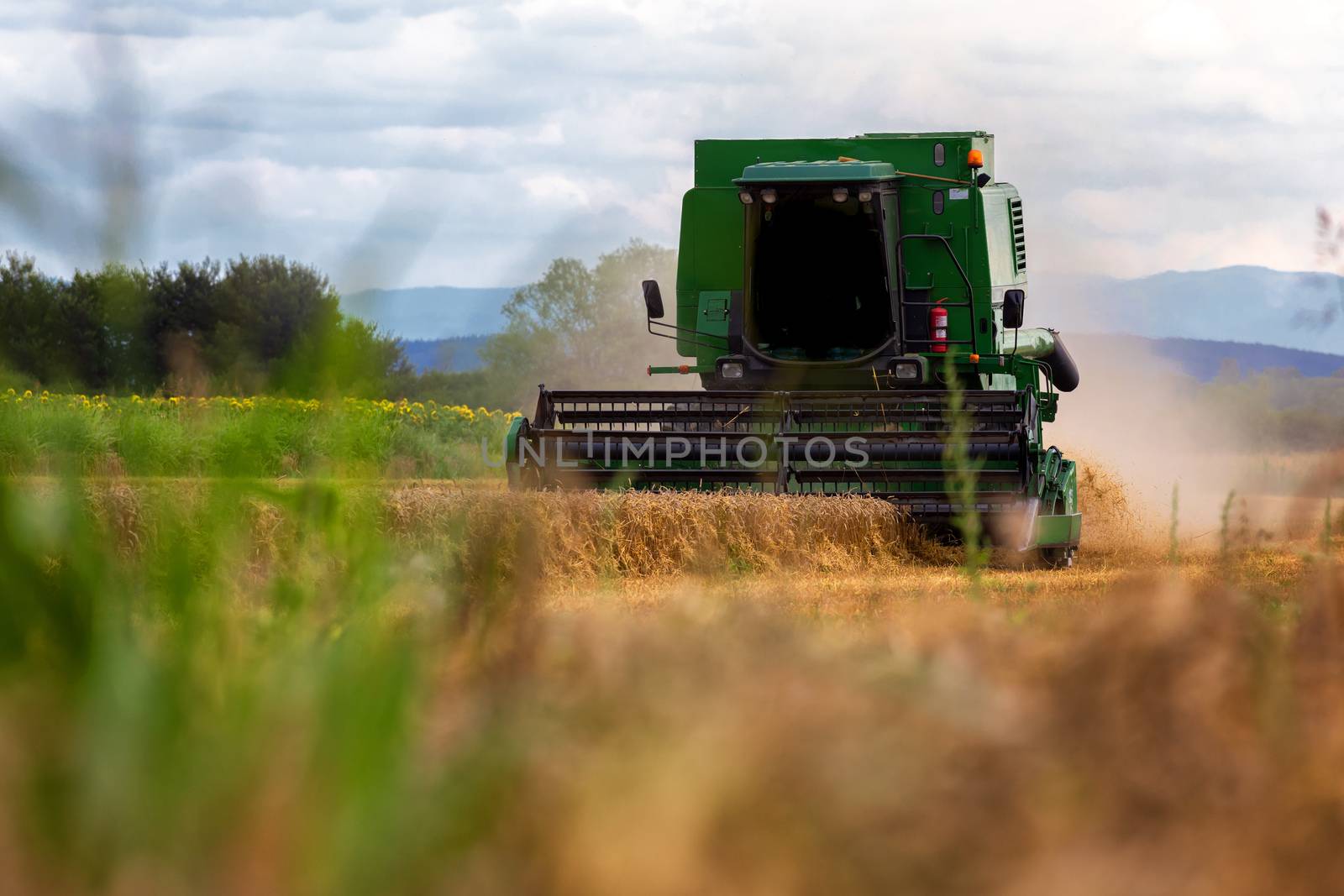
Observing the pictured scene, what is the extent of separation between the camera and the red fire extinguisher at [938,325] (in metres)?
11.0

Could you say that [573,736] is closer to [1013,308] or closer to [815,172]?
[1013,308]

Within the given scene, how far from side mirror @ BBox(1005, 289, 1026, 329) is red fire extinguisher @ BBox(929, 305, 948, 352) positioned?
2.11 feet

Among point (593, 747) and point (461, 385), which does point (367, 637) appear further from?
point (461, 385)

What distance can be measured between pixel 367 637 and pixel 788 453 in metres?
7.87

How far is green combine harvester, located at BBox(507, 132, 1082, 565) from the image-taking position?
9.63 metres

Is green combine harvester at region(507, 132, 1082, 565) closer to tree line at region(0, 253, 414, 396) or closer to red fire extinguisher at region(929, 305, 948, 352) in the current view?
red fire extinguisher at region(929, 305, 948, 352)

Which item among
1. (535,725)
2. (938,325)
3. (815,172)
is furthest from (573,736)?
(938,325)

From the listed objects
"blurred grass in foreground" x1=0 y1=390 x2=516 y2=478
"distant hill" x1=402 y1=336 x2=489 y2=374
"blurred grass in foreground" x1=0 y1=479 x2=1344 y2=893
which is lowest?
"blurred grass in foreground" x1=0 y1=479 x2=1344 y2=893

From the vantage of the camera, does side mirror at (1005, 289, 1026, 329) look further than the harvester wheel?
Yes

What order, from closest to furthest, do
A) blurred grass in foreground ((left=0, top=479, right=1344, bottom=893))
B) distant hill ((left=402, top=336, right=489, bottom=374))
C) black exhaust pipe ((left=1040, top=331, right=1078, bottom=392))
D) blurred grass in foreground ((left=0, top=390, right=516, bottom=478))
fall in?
blurred grass in foreground ((left=0, top=479, right=1344, bottom=893)) → distant hill ((left=402, top=336, right=489, bottom=374)) → blurred grass in foreground ((left=0, top=390, right=516, bottom=478)) → black exhaust pipe ((left=1040, top=331, right=1078, bottom=392))

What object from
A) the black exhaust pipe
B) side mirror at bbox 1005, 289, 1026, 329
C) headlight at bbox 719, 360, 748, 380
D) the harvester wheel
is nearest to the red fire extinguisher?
side mirror at bbox 1005, 289, 1026, 329

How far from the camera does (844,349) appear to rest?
11336 mm

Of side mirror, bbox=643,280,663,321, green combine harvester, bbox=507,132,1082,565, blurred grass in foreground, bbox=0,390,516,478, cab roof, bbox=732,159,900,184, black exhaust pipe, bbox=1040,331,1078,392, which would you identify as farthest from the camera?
black exhaust pipe, bbox=1040,331,1078,392

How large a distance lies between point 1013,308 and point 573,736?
29.6 feet
